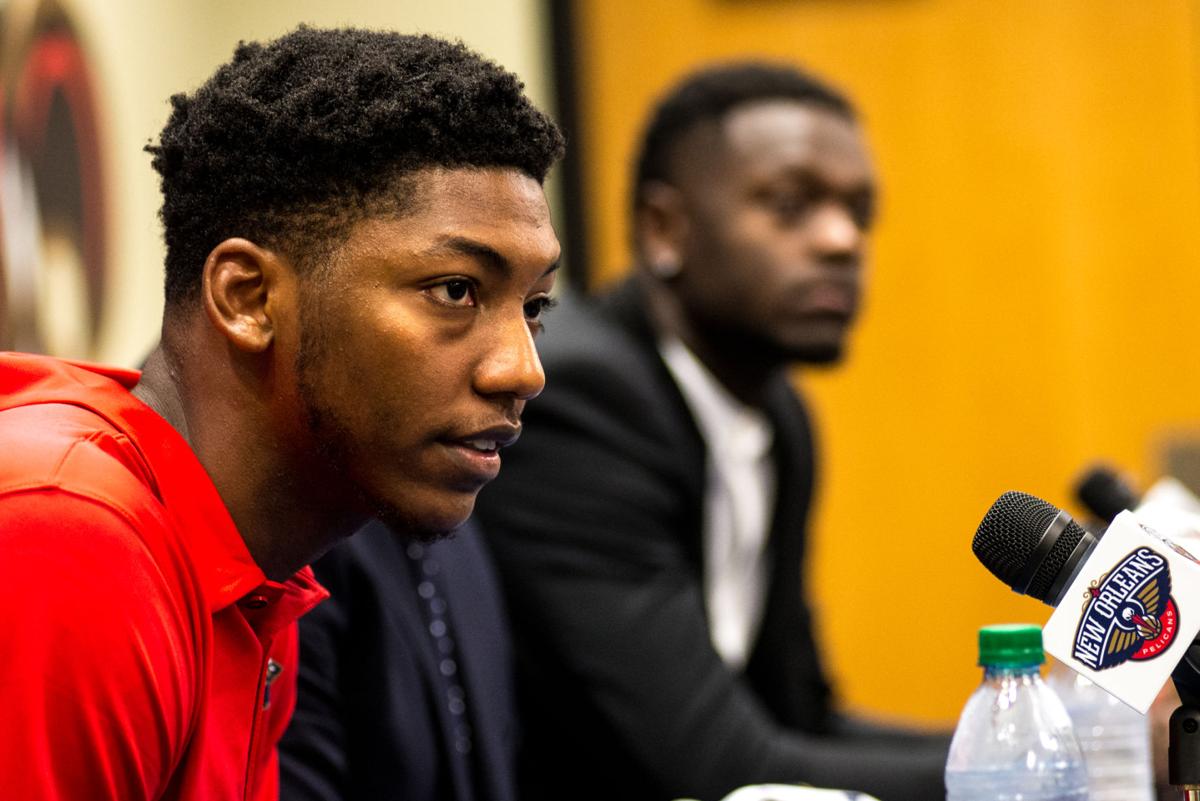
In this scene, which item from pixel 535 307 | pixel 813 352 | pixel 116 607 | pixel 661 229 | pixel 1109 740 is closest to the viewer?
pixel 116 607

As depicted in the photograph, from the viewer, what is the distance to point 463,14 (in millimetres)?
2943

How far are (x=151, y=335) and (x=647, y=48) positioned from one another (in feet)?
4.41

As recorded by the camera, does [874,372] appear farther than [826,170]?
Yes

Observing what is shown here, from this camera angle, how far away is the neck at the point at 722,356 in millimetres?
2127

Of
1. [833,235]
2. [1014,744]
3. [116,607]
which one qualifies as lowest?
[1014,744]

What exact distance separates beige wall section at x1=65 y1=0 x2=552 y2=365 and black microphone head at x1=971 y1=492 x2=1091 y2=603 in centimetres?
124

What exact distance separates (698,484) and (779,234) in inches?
15.3

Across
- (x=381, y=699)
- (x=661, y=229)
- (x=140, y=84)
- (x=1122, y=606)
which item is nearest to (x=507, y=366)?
(x=1122, y=606)

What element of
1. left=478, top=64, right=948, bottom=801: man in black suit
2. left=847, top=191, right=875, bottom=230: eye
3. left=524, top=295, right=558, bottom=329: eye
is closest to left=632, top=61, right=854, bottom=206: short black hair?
left=478, top=64, right=948, bottom=801: man in black suit

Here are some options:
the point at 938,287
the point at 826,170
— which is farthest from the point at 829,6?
the point at 826,170

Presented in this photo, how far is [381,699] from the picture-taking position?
4.75 ft

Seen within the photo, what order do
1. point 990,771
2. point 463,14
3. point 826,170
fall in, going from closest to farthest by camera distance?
point 990,771 < point 826,170 < point 463,14

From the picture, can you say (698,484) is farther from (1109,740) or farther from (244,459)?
(244,459)

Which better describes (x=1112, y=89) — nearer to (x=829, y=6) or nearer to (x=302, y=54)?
(x=829, y=6)
